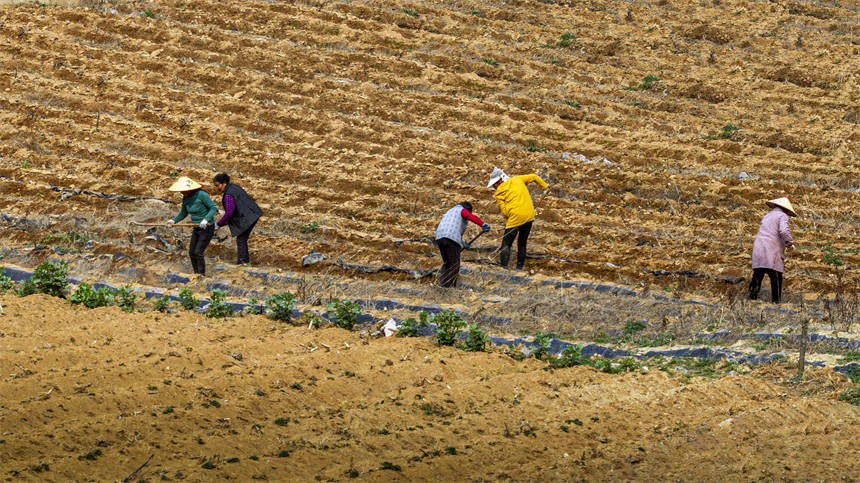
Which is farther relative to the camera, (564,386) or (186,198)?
(186,198)

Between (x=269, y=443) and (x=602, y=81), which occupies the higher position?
(x=602, y=81)

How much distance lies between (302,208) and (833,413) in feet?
27.9

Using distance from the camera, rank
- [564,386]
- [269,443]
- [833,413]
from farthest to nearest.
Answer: [564,386]
[833,413]
[269,443]

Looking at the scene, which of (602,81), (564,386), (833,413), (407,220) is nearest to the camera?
(833,413)

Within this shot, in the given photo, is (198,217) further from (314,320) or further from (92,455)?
(92,455)

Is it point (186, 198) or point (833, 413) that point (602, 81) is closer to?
point (186, 198)

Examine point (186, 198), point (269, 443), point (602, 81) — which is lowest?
point (269, 443)

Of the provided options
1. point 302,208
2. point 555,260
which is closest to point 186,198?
point 302,208

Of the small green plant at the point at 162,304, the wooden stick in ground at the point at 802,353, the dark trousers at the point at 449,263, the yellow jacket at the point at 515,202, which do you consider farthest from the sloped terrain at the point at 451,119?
the wooden stick in ground at the point at 802,353

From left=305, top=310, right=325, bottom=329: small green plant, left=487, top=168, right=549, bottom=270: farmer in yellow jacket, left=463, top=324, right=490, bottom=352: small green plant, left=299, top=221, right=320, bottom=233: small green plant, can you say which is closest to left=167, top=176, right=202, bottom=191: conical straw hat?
left=299, top=221, right=320, bottom=233: small green plant

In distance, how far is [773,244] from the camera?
33.5ft

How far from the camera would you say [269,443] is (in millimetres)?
5922

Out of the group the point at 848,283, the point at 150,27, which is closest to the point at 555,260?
the point at 848,283

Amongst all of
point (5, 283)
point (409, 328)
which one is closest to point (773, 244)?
point (409, 328)
